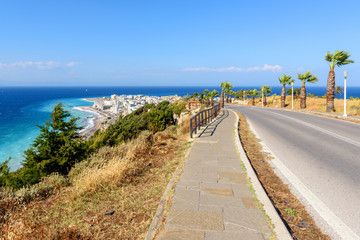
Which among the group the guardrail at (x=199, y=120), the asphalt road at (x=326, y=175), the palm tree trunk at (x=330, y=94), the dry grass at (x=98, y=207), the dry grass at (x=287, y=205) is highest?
the palm tree trunk at (x=330, y=94)

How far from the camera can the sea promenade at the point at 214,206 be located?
10.1 feet

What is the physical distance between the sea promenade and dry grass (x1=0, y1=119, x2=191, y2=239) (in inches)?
17.3

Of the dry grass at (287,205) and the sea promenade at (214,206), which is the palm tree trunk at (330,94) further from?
the sea promenade at (214,206)

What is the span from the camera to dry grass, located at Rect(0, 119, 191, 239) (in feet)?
10.3

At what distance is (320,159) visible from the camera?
6.98 metres

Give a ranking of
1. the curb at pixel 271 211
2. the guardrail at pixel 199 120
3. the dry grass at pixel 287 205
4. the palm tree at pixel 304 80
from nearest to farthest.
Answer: the curb at pixel 271 211 → the dry grass at pixel 287 205 → the guardrail at pixel 199 120 → the palm tree at pixel 304 80

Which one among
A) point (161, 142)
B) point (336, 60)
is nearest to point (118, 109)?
point (336, 60)

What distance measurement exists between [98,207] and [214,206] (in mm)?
2072

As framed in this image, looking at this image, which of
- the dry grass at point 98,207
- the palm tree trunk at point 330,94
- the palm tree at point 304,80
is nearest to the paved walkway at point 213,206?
the dry grass at point 98,207

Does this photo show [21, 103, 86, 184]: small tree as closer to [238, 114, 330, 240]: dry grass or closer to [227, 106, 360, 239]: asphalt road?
[238, 114, 330, 240]: dry grass

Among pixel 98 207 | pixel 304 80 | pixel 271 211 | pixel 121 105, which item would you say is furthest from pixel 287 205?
pixel 121 105

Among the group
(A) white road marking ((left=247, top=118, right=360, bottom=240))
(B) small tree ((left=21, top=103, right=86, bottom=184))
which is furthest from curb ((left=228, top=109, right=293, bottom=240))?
(B) small tree ((left=21, top=103, right=86, bottom=184))

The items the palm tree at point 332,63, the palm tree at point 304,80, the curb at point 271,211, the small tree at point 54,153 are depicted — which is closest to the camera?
the curb at point 271,211

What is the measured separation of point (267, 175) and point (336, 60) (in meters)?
25.2
